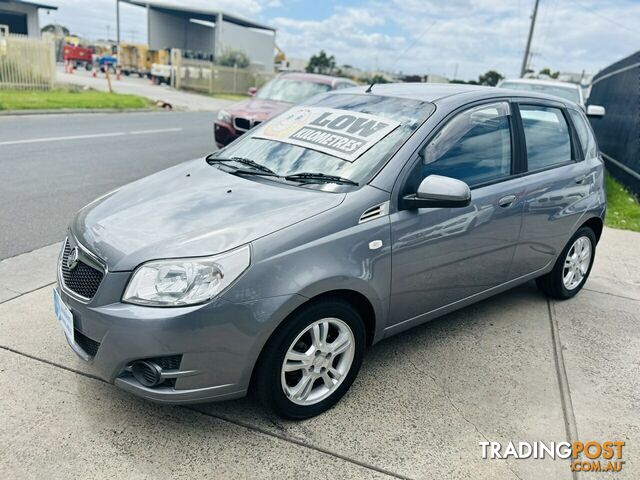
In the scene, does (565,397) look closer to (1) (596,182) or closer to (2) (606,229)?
(1) (596,182)

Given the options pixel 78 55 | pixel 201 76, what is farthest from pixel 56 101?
pixel 78 55

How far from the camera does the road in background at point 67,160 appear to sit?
580cm

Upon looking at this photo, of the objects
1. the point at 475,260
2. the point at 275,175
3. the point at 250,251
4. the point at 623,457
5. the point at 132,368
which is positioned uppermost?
the point at 275,175

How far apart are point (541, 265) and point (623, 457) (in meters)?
1.77

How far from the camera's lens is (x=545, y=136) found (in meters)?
4.21

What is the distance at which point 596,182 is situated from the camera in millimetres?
4641

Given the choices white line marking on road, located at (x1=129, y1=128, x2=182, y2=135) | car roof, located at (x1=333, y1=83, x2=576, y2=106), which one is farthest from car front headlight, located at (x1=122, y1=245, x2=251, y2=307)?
white line marking on road, located at (x1=129, y1=128, x2=182, y2=135)

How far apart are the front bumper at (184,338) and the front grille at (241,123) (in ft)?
24.6

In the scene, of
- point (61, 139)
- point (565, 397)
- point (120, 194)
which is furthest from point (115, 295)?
point (61, 139)

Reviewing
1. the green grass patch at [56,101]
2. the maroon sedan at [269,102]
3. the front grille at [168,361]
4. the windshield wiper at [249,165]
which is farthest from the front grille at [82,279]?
the green grass patch at [56,101]

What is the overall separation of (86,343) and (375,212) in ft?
5.20

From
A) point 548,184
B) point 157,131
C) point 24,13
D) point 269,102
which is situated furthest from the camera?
point 24,13

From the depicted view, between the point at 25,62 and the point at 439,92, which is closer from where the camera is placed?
the point at 439,92

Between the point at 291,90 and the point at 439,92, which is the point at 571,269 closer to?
the point at 439,92
